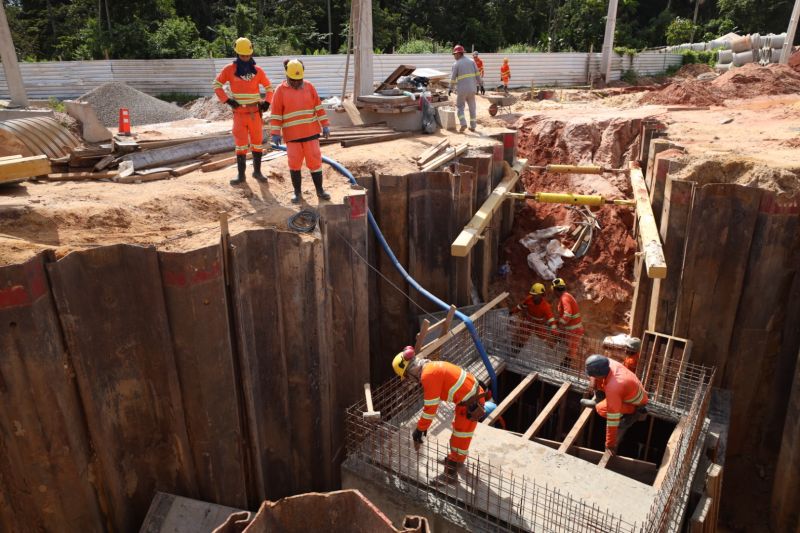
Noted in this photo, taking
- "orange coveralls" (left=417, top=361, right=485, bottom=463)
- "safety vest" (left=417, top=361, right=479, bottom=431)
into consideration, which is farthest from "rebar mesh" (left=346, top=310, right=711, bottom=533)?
"safety vest" (left=417, top=361, right=479, bottom=431)

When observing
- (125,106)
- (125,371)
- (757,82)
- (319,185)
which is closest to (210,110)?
(125,106)

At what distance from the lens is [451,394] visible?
6.35m

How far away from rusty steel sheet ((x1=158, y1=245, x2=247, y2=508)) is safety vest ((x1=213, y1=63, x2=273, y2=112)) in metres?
2.88

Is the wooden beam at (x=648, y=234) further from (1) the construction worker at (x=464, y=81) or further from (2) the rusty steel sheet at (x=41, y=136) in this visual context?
(2) the rusty steel sheet at (x=41, y=136)

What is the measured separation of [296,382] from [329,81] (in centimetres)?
2249

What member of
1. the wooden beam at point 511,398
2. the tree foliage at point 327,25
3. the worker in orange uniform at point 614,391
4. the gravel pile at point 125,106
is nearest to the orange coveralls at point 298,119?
the wooden beam at point 511,398

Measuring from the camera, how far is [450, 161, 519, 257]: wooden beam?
29.0 ft

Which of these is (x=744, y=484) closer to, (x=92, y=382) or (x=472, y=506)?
(x=472, y=506)

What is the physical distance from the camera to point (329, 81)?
89.4ft

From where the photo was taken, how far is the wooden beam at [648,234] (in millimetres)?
7827

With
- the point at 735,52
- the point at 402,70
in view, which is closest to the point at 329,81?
the point at 402,70

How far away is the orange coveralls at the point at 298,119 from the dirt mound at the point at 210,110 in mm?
14605

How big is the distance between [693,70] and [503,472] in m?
31.3

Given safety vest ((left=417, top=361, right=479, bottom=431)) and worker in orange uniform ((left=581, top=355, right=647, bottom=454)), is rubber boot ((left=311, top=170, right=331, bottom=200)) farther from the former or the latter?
worker in orange uniform ((left=581, top=355, right=647, bottom=454))
